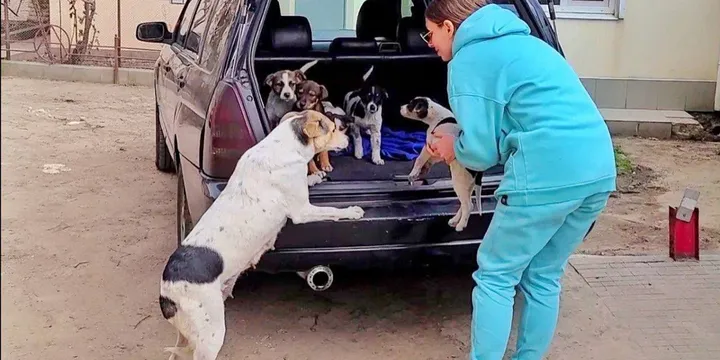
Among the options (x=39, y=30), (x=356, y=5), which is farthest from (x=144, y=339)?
(x=39, y=30)

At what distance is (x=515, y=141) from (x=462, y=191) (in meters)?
0.63

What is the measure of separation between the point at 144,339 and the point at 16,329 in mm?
663

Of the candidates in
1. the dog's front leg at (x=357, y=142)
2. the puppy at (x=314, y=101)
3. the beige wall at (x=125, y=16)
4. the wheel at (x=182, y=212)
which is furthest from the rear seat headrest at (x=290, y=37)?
the beige wall at (x=125, y=16)

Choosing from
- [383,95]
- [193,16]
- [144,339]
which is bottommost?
[144,339]

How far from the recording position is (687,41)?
10273mm

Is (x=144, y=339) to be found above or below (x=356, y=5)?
below

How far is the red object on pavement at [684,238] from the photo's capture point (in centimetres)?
535

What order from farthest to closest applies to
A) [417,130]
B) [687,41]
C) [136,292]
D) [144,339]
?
1. [687,41]
2. [417,130]
3. [136,292]
4. [144,339]

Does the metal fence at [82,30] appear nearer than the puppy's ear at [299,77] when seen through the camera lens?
No

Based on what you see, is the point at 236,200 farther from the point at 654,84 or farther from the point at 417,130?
the point at 654,84

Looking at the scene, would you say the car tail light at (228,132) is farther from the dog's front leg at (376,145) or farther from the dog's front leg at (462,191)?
the dog's front leg at (376,145)

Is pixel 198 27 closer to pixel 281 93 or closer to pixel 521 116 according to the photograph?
pixel 281 93

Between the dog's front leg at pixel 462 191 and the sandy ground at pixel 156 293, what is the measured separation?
2.30ft

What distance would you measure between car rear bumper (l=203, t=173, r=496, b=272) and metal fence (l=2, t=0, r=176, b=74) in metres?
10.4
